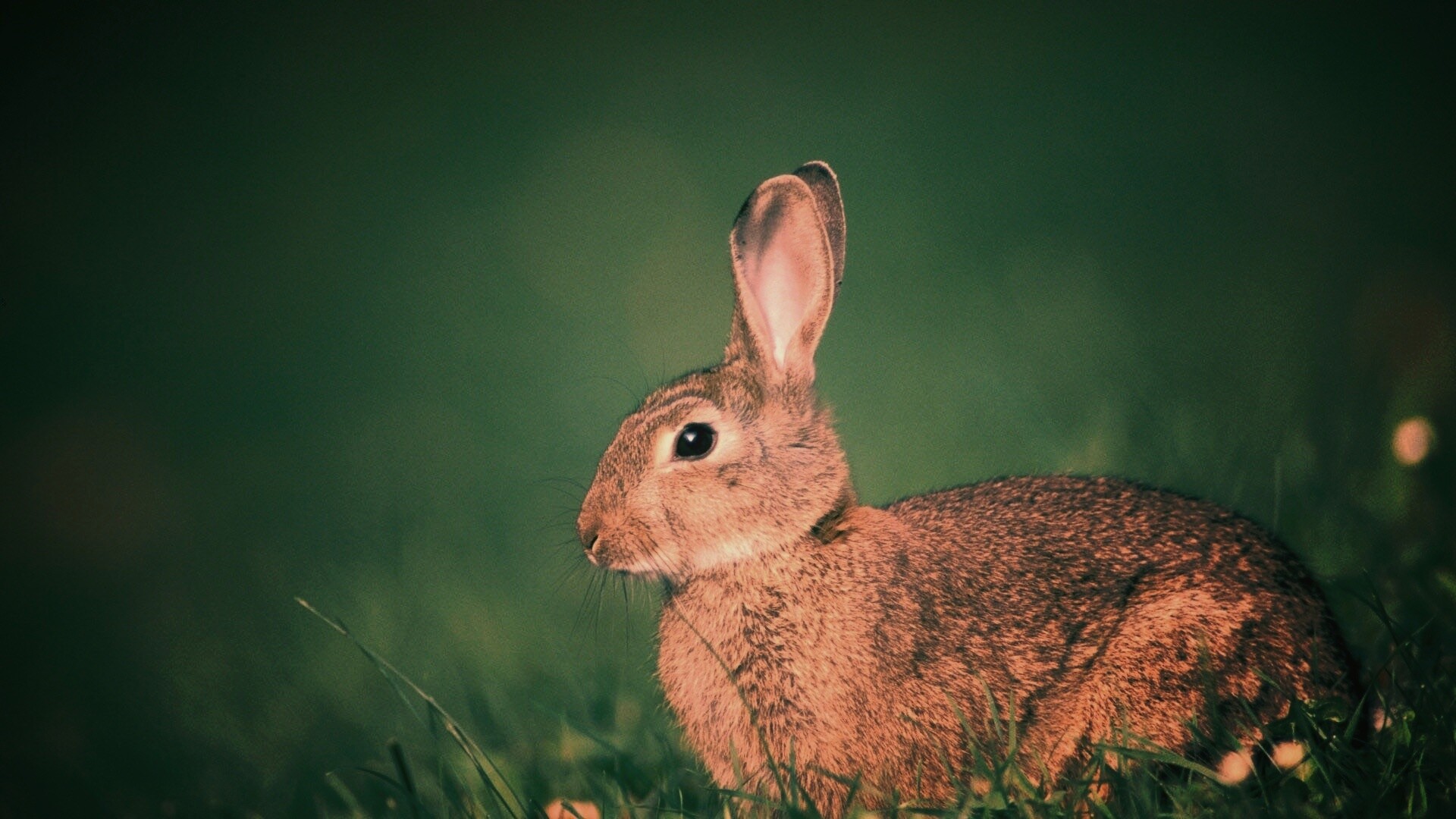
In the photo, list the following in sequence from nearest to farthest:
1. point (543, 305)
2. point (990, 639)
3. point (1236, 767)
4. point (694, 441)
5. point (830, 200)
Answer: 1. point (1236, 767)
2. point (990, 639)
3. point (694, 441)
4. point (830, 200)
5. point (543, 305)

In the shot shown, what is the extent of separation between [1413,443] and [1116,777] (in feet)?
7.45

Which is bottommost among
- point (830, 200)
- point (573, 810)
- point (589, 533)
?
point (573, 810)

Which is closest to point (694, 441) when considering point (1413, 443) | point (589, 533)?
point (589, 533)

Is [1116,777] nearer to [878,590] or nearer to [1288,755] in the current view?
[1288,755]

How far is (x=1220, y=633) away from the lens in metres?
2.91

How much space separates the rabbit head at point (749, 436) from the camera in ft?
10.6

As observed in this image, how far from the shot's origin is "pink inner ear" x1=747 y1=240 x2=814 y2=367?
3.54m

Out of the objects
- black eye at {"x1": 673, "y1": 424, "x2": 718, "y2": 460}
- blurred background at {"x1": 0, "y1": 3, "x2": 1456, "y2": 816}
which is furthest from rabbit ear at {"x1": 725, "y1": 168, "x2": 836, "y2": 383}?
blurred background at {"x1": 0, "y1": 3, "x2": 1456, "y2": 816}

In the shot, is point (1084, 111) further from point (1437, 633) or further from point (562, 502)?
point (1437, 633)

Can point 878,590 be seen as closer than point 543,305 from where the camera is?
Yes

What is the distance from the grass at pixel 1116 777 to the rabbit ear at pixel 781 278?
4.43ft

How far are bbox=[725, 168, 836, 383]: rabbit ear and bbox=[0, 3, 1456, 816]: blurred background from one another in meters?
1.00

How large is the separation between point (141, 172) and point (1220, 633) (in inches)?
270

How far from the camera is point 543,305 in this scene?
7.14 meters
